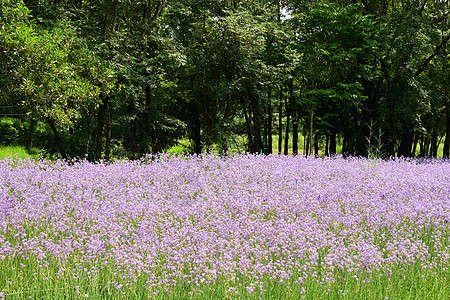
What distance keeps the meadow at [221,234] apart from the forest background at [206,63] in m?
3.89

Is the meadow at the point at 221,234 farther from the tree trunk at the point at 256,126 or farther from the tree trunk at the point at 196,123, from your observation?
the tree trunk at the point at 196,123

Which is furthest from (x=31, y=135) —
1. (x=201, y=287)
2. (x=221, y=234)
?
(x=201, y=287)

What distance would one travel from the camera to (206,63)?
16.9 metres

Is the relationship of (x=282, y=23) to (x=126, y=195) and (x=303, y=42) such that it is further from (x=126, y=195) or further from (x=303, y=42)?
(x=126, y=195)

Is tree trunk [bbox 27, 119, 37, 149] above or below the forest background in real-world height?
below

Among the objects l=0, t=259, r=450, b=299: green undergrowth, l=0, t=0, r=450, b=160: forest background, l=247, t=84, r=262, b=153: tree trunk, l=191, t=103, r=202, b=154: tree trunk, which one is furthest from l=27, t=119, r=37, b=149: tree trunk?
l=0, t=259, r=450, b=299: green undergrowth

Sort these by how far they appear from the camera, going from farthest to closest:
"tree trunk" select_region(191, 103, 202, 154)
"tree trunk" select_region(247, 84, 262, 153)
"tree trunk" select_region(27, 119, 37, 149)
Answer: "tree trunk" select_region(191, 103, 202, 154), "tree trunk" select_region(27, 119, 37, 149), "tree trunk" select_region(247, 84, 262, 153)

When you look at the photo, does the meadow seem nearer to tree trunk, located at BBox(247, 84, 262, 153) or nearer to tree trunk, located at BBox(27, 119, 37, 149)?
tree trunk, located at BBox(247, 84, 262, 153)

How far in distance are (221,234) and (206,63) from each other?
42.5 ft

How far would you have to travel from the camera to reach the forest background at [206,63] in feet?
38.5

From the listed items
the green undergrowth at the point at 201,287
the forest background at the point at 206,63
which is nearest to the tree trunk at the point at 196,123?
the forest background at the point at 206,63

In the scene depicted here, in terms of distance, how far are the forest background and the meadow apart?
12.7 ft

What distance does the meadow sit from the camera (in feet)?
13.1

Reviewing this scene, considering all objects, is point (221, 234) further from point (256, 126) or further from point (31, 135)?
point (31, 135)
